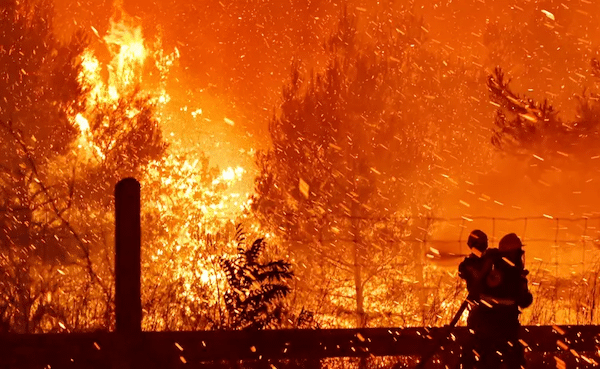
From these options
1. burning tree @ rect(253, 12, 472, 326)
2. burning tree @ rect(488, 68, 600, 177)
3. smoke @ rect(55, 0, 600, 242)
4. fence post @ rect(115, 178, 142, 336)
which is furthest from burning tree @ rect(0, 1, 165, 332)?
fence post @ rect(115, 178, 142, 336)

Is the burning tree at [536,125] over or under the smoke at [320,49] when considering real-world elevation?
under

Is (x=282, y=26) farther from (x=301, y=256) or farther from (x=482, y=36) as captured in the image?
(x=301, y=256)

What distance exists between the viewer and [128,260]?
16.7 ft

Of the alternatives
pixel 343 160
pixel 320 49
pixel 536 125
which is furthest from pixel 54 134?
pixel 536 125

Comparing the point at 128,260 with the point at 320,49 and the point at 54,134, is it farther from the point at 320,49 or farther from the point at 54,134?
the point at 320,49

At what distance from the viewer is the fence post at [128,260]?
16.5 ft

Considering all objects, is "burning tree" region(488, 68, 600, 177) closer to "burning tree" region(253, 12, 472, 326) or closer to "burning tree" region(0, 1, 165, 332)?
"burning tree" region(253, 12, 472, 326)

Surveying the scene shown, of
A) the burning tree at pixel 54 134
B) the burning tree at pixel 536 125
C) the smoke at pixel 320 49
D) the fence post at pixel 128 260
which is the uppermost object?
the smoke at pixel 320 49

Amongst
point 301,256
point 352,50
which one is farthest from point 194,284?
point 301,256

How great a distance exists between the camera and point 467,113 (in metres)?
53.1

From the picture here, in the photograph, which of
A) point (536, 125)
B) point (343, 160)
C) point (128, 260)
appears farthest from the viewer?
point (343, 160)

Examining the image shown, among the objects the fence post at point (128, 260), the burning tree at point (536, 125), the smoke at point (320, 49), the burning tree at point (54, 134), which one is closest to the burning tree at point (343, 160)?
the smoke at point (320, 49)

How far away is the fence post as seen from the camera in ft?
16.5

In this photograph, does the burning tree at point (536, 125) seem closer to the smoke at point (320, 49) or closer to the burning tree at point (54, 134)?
the smoke at point (320, 49)
